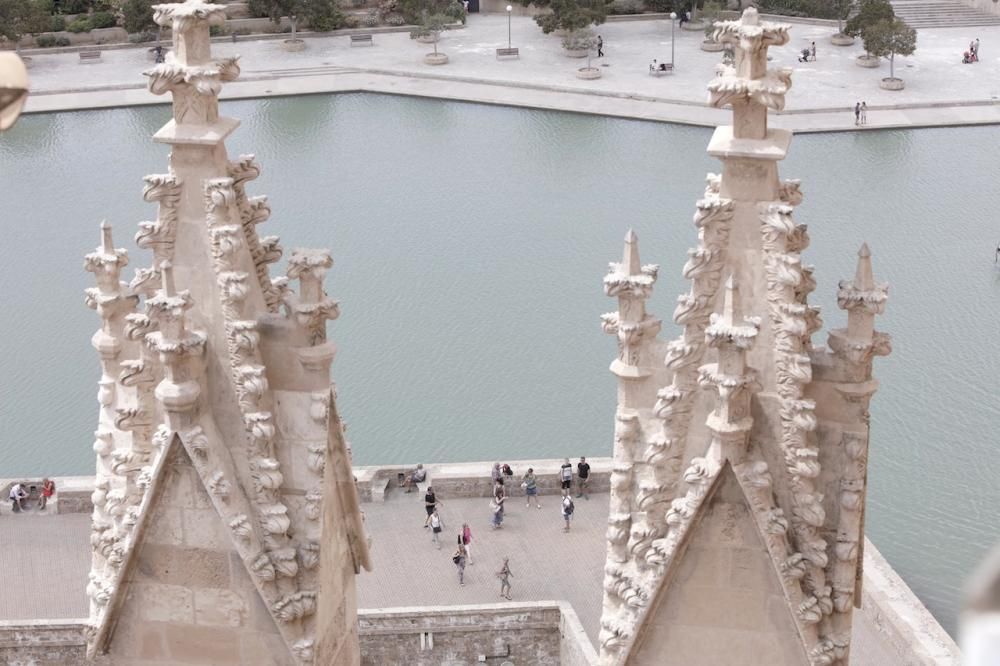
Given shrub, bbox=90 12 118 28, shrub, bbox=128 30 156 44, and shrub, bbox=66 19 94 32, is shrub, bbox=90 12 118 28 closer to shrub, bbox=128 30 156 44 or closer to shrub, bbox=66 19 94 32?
shrub, bbox=66 19 94 32

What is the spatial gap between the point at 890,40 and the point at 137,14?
3605 centimetres

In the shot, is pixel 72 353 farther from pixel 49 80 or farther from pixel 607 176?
pixel 49 80

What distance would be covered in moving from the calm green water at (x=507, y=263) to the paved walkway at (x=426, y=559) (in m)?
5.25

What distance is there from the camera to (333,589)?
13.3 meters

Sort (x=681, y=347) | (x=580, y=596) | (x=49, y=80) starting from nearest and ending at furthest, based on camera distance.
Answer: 1. (x=681, y=347)
2. (x=580, y=596)
3. (x=49, y=80)

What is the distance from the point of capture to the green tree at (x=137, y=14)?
83562 mm

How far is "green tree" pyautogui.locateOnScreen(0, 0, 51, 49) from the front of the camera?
270 feet

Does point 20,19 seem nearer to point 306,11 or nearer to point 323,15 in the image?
point 306,11

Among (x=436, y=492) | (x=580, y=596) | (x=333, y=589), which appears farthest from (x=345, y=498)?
(x=436, y=492)

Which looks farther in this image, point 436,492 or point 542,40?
point 542,40

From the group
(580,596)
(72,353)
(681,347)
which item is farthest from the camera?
(72,353)

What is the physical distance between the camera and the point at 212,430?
12500 mm

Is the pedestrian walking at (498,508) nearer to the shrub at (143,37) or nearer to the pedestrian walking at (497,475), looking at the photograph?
the pedestrian walking at (497,475)

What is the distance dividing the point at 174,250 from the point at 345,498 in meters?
2.38
